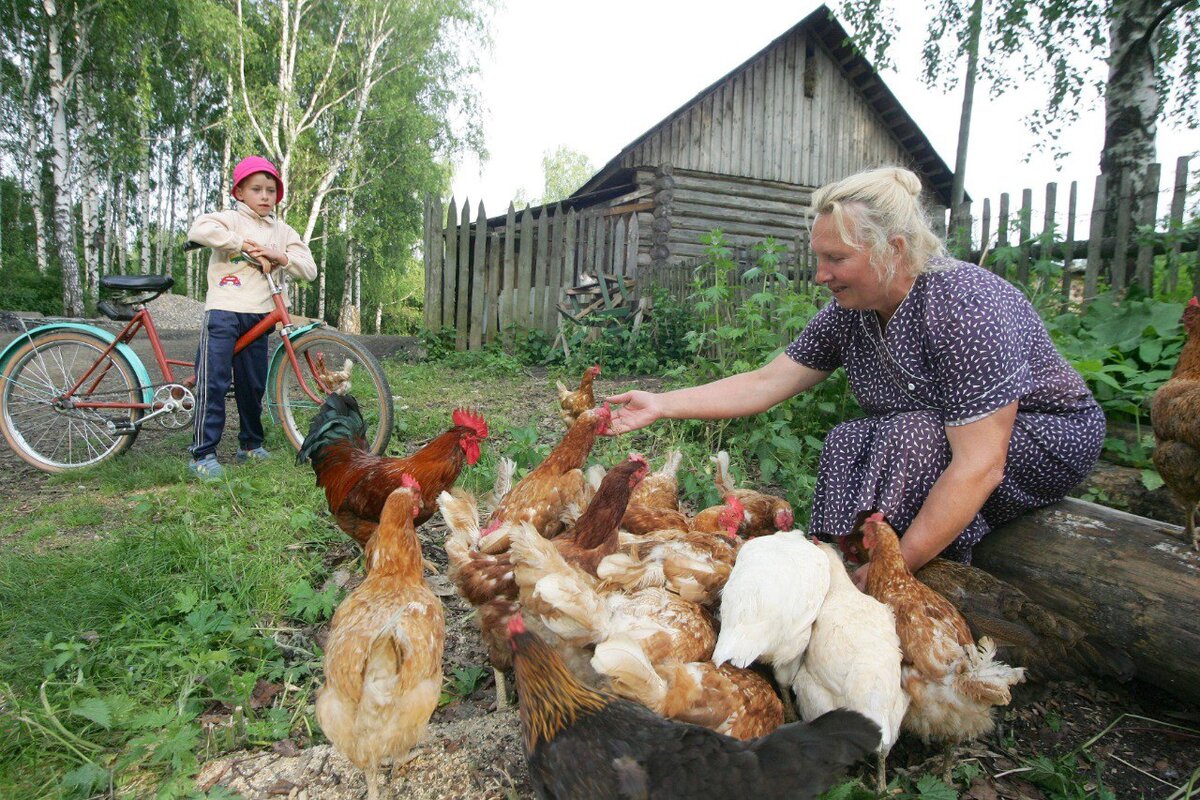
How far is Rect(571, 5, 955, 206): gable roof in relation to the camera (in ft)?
41.0

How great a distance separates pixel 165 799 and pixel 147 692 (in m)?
0.58

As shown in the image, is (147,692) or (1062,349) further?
(1062,349)

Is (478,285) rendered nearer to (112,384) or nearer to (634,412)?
(112,384)

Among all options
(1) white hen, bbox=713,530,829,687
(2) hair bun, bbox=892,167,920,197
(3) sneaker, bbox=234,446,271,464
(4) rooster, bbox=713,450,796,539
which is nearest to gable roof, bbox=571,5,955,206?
(3) sneaker, bbox=234,446,271,464

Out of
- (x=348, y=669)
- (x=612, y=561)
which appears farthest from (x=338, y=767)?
(x=612, y=561)

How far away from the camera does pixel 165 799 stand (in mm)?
1663

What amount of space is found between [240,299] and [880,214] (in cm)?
424

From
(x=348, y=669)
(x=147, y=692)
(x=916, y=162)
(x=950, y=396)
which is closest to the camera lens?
(x=348, y=669)

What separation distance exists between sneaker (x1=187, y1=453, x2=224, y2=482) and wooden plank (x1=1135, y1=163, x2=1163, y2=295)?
Answer: 648 cm

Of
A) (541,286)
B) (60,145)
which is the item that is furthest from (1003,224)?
(60,145)

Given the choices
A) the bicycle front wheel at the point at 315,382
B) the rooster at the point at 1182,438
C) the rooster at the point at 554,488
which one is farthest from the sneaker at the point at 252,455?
the rooster at the point at 1182,438

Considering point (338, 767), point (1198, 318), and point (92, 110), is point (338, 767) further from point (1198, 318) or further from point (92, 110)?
point (92, 110)

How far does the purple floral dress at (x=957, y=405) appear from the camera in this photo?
2217mm

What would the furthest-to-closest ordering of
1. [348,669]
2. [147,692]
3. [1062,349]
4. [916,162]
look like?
[916,162]
[1062,349]
[147,692]
[348,669]
